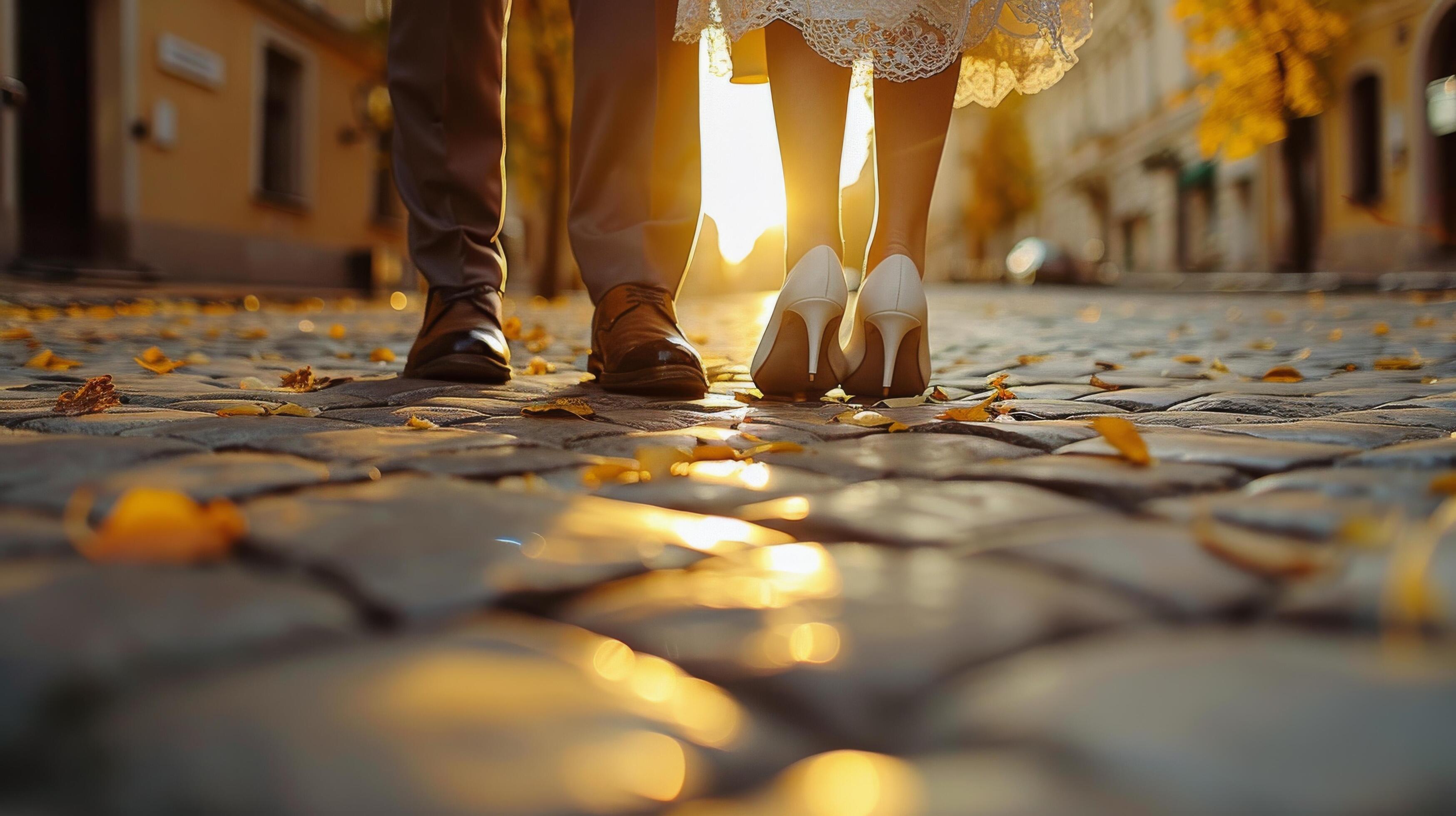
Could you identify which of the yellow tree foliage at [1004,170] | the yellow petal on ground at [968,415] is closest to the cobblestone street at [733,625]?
the yellow petal on ground at [968,415]

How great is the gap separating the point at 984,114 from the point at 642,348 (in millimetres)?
42867

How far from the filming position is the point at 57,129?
33.6 feet

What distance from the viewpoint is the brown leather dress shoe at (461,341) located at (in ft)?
8.42

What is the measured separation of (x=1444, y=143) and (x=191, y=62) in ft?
61.6

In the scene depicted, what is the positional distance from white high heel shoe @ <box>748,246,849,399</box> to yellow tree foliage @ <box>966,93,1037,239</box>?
129ft

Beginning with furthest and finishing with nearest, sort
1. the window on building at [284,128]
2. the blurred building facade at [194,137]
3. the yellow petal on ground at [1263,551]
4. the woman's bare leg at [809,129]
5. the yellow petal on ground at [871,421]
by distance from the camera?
1. the window on building at [284,128]
2. the blurred building facade at [194,137]
3. the woman's bare leg at [809,129]
4. the yellow petal on ground at [871,421]
5. the yellow petal on ground at [1263,551]

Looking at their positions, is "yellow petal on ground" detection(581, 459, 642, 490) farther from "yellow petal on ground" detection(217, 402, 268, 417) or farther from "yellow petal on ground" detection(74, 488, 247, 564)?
"yellow petal on ground" detection(217, 402, 268, 417)

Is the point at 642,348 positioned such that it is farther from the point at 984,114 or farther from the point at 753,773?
the point at 984,114

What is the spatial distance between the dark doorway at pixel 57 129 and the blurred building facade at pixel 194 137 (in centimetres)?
2

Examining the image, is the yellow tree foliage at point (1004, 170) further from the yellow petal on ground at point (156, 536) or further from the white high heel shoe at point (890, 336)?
the yellow petal on ground at point (156, 536)

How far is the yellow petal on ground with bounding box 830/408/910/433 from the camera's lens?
1.82 meters

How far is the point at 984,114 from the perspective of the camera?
→ 137ft

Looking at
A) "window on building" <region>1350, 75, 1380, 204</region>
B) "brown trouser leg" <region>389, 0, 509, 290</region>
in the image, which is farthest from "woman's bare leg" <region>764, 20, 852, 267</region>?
"window on building" <region>1350, 75, 1380, 204</region>

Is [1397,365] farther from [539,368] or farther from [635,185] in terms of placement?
[539,368]
